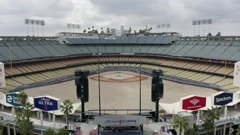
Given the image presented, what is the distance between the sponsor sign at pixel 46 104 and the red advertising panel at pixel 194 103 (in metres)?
20.6

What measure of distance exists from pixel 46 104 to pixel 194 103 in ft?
78.4

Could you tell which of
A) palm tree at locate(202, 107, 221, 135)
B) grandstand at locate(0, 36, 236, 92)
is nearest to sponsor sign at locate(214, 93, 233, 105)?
palm tree at locate(202, 107, 221, 135)

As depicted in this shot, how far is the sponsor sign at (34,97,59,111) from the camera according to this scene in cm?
3746

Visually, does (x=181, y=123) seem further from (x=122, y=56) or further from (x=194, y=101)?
(x=122, y=56)

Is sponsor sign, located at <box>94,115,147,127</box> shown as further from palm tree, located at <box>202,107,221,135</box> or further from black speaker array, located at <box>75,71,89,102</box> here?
palm tree, located at <box>202,107,221,135</box>

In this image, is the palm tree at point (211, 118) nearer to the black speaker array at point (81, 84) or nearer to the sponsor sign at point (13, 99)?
the black speaker array at point (81, 84)

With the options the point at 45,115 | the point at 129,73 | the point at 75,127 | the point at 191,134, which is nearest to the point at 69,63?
the point at 129,73

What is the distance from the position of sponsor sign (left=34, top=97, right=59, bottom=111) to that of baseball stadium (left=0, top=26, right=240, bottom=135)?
0.36 metres

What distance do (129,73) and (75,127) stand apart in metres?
60.1

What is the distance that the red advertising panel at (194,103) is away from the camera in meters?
38.0

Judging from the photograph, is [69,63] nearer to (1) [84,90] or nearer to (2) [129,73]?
(2) [129,73]

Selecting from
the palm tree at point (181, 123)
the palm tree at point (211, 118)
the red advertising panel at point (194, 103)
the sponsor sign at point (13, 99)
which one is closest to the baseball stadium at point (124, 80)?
the red advertising panel at point (194, 103)

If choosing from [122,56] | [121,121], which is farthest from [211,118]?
[122,56]

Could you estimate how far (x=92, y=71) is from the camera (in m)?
94.6
